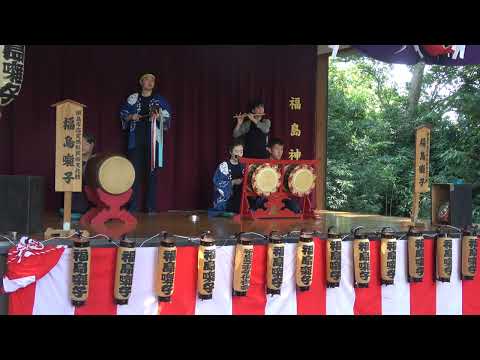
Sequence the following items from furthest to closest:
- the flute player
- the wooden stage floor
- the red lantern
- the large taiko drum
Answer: the flute player < the red lantern < the large taiko drum < the wooden stage floor

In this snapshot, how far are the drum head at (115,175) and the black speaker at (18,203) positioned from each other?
891mm

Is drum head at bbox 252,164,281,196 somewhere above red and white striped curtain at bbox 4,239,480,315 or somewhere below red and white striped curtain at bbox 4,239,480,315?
above

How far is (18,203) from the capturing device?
3.30m

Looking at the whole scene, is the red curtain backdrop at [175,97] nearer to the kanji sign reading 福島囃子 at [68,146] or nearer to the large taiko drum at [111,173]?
the large taiko drum at [111,173]

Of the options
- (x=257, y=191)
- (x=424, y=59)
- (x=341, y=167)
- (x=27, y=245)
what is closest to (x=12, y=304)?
(x=27, y=245)

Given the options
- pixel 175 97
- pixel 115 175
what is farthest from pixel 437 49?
pixel 115 175

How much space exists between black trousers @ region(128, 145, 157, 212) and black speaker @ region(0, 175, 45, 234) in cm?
254

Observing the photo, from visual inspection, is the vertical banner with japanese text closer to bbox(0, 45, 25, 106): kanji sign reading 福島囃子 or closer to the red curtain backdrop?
the red curtain backdrop

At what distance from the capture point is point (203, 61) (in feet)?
21.7

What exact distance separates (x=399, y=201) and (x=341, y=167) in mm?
1457

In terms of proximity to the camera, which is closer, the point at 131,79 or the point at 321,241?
the point at 321,241

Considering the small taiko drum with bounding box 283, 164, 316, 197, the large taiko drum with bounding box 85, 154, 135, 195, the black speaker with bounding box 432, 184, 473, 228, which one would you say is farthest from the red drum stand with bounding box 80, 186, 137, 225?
the black speaker with bounding box 432, 184, 473, 228

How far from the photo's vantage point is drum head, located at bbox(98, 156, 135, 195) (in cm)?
423

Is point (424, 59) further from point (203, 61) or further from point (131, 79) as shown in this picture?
point (131, 79)
